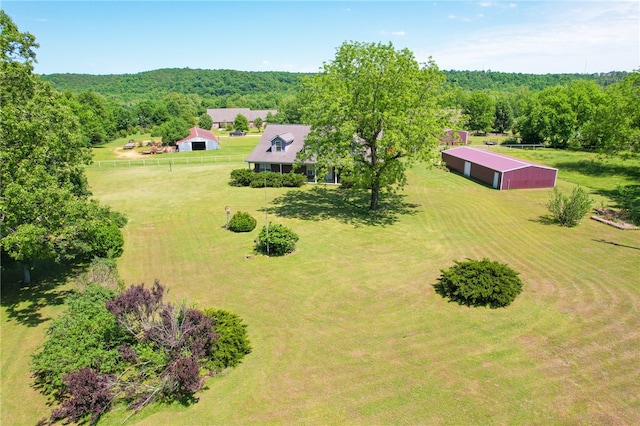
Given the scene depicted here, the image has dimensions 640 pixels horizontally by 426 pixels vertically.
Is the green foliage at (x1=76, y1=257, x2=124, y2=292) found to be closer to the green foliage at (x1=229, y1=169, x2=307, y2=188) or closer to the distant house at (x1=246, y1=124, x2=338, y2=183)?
the green foliage at (x1=229, y1=169, x2=307, y2=188)

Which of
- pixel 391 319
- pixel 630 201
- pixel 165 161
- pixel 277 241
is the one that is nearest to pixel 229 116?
pixel 165 161

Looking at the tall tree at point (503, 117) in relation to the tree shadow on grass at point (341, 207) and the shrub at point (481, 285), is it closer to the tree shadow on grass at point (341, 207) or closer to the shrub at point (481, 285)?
the tree shadow on grass at point (341, 207)

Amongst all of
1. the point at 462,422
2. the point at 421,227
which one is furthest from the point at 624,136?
the point at 462,422

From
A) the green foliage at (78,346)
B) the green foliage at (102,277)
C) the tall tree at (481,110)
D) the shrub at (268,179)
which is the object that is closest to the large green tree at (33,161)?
the green foliage at (102,277)

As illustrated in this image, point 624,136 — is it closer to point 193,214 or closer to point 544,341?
point 544,341

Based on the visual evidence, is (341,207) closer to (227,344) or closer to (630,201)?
(227,344)

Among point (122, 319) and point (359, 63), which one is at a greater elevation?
point (359, 63)
